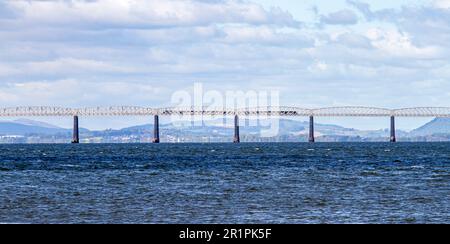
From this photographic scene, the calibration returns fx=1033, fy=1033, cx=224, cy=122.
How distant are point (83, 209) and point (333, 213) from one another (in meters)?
9.69

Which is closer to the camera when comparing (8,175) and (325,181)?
(325,181)

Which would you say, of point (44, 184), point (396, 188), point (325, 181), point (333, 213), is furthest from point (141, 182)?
point (333, 213)

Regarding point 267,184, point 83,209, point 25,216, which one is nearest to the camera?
point 25,216

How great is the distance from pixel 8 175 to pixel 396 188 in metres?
28.5

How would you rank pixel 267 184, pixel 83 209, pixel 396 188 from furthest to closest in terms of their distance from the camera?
pixel 267 184 < pixel 396 188 < pixel 83 209

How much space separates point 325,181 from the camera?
5859cm

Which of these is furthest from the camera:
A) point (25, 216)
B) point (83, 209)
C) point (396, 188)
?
point (396, 188)
